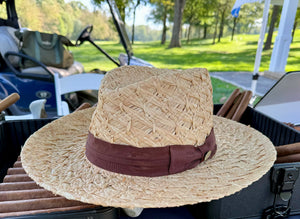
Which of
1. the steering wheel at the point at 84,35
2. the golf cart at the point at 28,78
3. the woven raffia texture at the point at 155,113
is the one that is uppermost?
the steering wheel at the point at 84,35

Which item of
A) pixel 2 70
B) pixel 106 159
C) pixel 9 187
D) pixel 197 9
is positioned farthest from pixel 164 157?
pixel 197 9

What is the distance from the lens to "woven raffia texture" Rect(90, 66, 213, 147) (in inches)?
35.5

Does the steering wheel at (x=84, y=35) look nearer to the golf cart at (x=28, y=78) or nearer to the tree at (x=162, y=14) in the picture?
the golf cart at (x=28, y=78)

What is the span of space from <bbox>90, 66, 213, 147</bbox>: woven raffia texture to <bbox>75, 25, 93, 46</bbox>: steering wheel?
243 cm

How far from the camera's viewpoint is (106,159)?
0.93 m

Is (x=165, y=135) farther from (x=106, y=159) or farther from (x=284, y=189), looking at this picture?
(x=284, y=189)

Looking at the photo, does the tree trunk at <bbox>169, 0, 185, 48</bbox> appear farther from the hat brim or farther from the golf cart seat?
the hat brim

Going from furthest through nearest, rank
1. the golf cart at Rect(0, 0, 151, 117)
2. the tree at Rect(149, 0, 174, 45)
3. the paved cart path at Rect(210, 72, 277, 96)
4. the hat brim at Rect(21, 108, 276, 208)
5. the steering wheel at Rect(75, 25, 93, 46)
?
1. the tree at Rect(149, 0, 174, 45)
2. the paved cart path at Rect(210, 72, 277, 96)
3. the steering wheel at Rect(75, 25, 93, 46)
4. the golf cart at Rect(0, 0, 151, 117)
5. the hat brim at Rect(21, 108, 276, 208)

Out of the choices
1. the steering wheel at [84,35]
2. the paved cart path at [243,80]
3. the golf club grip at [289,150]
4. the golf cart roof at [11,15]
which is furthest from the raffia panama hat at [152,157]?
the paved cart path at [243,80]

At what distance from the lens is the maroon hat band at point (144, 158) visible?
2.91ft

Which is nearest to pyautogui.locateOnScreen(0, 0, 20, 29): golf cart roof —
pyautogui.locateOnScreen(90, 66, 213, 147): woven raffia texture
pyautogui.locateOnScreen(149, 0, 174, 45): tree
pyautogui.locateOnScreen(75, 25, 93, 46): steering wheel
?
pyautogui.locateOnScreen(75, 25, 93, 46): steering wheel

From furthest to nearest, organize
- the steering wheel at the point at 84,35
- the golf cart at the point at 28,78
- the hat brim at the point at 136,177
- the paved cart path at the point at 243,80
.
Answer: the paved cart path at the point at 243,80, the steering wheel at the point at 84,35, the golf cart at the point at 28,78, the hat brim at the point at 136,177

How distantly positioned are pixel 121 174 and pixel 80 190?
0.51 feet

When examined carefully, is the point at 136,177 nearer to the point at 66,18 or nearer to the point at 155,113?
the point at 155,113
